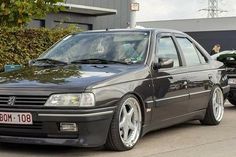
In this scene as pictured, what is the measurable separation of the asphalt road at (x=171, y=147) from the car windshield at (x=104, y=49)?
1.14 m

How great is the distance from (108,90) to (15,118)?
1.07 m

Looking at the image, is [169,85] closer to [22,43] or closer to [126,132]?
[126,132]

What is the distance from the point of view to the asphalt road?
6.46 metres

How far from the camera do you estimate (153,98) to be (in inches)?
280

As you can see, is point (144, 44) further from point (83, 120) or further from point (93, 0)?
point (93, 0)

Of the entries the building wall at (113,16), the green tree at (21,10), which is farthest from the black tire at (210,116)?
the building wall at (113,16)

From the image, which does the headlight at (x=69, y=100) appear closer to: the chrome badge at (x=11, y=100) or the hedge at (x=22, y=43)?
the chrome badge at (x=11, y=100)

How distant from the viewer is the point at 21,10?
35.0 feet

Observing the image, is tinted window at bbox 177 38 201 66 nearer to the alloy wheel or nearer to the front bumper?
the alloy wheel

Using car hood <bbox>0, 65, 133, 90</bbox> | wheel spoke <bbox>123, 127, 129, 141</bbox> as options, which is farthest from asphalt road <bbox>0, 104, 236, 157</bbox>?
car hood <bbox>0, 65, 133, 90</bbox>

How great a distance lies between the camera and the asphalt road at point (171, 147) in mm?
6463

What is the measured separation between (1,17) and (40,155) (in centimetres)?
534

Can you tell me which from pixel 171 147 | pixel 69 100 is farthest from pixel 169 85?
pixel 69 100

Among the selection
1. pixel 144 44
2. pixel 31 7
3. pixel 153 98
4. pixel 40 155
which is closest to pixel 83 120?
pixel 40 155
